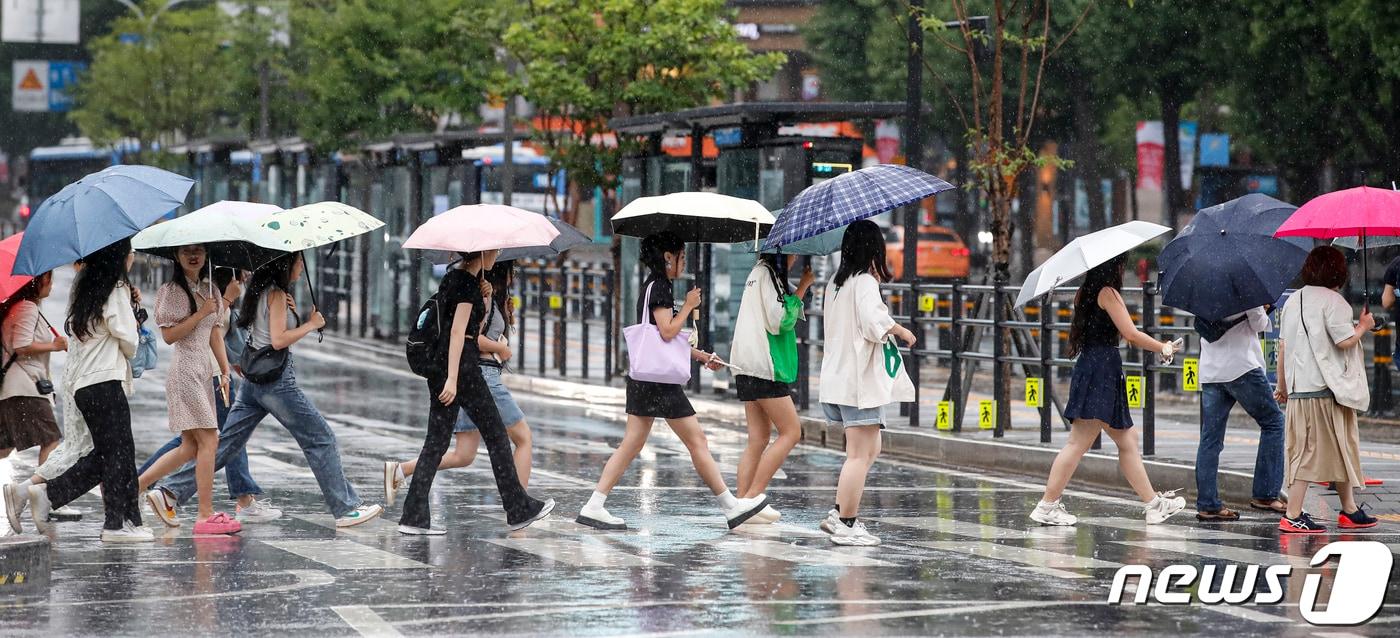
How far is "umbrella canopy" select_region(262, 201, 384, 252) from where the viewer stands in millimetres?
11180

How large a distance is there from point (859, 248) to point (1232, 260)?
7.95 feet

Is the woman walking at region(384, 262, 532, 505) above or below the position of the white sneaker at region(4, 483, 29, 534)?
above

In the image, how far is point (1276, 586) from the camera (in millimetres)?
9531

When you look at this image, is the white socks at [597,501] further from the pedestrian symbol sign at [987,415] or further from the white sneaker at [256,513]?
the pedestrian symbol sign at [987,415]

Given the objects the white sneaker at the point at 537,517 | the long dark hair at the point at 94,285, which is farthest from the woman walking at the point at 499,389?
the long dark hair at the point at 94,285

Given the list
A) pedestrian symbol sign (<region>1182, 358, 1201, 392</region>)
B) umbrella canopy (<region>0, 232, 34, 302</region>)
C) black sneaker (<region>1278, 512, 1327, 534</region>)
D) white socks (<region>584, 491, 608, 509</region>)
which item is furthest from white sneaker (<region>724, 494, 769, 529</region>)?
pedestrian symbol sign (<region>1182, 358, 1201, 392</region>)

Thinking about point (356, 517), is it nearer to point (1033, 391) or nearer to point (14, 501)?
point (14, 501)

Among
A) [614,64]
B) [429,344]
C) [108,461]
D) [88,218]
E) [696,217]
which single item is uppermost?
[614,64]

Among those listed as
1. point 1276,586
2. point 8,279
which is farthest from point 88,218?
point 1276,586

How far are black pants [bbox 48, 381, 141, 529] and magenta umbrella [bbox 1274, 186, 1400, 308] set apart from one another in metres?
6.32

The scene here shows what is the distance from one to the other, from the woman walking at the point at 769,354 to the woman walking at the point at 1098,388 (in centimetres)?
150

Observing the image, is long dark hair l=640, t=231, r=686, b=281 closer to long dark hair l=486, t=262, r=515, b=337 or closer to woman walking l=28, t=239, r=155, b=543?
long dark hair l=486, t=262, r=515, b=337

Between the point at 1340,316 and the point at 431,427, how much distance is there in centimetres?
495

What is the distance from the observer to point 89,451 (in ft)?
36.8
